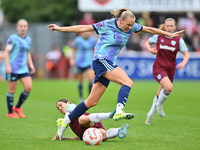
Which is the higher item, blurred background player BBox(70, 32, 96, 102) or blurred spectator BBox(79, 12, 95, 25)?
blurred spectator BBox(79, 12, 95, 25)

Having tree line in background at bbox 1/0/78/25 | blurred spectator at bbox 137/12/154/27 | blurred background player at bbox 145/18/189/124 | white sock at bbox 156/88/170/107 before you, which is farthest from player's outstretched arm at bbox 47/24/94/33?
tree line in background at bbox 1/0/78/25

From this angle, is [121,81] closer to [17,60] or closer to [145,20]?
[17,60]

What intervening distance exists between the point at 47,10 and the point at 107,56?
104ft

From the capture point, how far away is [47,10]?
126 feet

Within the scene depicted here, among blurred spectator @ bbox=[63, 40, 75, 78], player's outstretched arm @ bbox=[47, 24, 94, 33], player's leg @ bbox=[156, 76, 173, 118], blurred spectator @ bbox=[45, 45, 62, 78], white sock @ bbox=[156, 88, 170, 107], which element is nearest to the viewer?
player's outstretched arm @ bbox=[47, 24, 94, 33]

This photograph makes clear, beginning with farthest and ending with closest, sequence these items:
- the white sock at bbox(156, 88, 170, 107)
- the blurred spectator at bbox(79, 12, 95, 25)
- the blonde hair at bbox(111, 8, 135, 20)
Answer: the blurred spectator at bbox(79, 12, 95, 25), the white sock at bbox(156, 88, 170, 107), the blonde hair at bbox(111, 8, 135, 20)

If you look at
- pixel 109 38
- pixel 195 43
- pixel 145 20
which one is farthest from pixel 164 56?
pixel 145 20

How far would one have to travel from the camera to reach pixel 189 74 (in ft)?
78.3

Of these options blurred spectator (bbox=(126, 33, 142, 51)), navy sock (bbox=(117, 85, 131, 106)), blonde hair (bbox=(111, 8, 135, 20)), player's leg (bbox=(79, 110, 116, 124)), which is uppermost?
blonde hair (bbox=(111, 8, 135, 20))

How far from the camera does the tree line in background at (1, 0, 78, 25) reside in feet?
124

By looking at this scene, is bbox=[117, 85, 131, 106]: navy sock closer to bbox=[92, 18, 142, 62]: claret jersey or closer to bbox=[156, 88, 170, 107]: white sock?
bbox=[92, 18, 142, 62]: claret jersey

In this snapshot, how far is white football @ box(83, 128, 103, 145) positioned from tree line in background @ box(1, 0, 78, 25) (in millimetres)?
30547

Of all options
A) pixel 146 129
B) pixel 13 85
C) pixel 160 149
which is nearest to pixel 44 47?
pixel 13 85

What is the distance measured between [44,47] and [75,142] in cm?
2366
